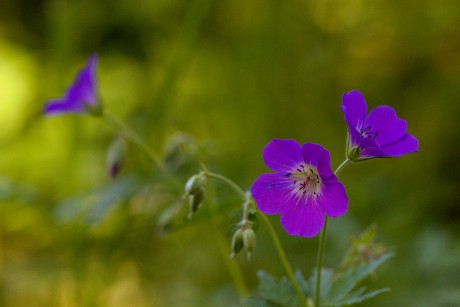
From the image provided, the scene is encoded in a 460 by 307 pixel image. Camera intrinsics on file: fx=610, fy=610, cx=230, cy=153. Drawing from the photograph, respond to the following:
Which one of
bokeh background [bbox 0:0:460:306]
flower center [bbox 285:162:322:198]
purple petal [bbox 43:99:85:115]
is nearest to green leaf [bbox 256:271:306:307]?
flower center [bbox 285:162:322:198]

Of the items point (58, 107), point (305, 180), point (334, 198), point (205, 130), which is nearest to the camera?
point (334, 198)

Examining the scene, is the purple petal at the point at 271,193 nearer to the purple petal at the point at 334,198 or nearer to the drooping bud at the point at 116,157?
the purple petal at the point at 334,198

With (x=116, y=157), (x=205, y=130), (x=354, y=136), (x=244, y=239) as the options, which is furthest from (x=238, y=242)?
(x=205, y=130)

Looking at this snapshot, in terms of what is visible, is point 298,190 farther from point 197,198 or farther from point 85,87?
point 85,87

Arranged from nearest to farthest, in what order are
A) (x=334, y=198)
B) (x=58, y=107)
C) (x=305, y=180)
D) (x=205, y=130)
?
(x=334, y=198) < (x=305, y=180) < (x=58, y=107) < (x=205, y=130)

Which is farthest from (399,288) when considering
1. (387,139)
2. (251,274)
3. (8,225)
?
(8,225)

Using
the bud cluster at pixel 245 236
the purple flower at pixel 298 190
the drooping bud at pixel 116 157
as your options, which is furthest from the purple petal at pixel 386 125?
the drooping bud at pixel 116 157
